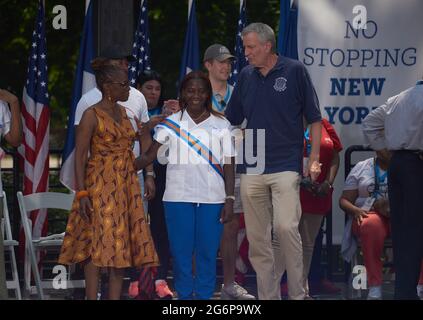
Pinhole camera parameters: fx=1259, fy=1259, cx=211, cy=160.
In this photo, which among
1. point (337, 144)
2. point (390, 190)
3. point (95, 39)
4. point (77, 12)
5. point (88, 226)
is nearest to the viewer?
point (88, 226)

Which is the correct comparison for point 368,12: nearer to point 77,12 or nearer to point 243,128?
point 243,128

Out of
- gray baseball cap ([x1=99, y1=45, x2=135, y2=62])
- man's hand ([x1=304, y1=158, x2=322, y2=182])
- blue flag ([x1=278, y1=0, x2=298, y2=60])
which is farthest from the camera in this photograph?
blue flag ([x1=278, y1=0, x2=298, y2=60])

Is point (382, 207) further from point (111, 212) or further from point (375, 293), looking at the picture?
point (111, 212)

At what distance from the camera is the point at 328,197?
10922 mm

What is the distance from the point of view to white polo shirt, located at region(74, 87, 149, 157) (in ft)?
34.1

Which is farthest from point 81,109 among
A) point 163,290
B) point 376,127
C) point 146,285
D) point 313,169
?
point 376,127

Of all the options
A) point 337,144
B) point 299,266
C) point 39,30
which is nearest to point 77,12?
point 39,30

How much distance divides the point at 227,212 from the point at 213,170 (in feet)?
1.18

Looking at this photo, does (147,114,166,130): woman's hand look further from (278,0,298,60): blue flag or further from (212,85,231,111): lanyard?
(278,0,298,60): blue flag

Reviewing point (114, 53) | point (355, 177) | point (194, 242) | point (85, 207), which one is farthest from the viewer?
point (355, 177)

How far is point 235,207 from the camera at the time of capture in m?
11.1

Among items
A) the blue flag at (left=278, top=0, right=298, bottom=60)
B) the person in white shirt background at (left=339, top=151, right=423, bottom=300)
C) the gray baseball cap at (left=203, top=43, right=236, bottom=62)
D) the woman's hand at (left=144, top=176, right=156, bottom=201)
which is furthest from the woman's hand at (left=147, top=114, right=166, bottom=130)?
the blue flag at (left=278, top=0, right=298, bottom=60)

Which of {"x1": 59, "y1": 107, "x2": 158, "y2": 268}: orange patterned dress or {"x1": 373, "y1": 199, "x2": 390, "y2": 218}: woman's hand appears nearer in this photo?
{"x1": 59, "y1": 107, "x2": 158, "y2": 268}: orange patterned dress

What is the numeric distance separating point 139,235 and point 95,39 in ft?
9.37
